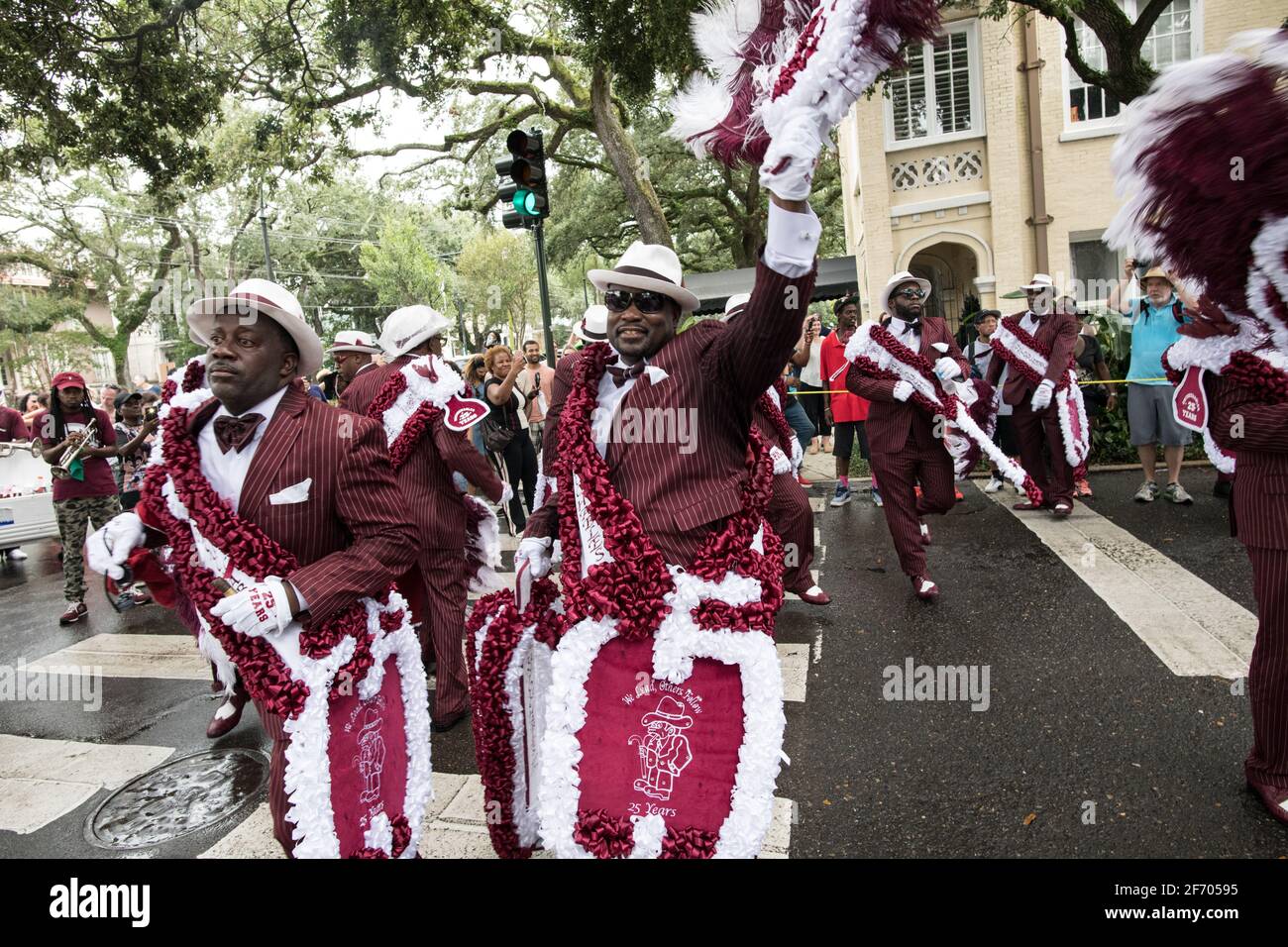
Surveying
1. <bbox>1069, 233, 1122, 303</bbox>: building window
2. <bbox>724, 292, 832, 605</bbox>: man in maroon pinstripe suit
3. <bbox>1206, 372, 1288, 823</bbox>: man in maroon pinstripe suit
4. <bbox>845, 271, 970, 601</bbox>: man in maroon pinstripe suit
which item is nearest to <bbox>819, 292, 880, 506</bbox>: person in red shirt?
<bbox>845, 271, 970, 601</bbox>: man in maroon pinstripe suit

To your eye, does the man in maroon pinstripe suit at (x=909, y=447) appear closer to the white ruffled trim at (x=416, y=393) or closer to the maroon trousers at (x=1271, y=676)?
the maroon trousers at (x=1271, y=676)

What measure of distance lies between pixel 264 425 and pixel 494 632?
975mm

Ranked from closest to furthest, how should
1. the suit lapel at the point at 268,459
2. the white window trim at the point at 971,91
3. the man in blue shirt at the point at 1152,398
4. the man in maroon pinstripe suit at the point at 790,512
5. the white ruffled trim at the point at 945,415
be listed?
the suit lapel at the point at 268,459 < the man in maroon pinstripe suit at the point at 790,512 < the white ruffled trim at the point at 945,415 < the man in blue shirt at the point at 1152,398 < the white window trim at the point at 971,91

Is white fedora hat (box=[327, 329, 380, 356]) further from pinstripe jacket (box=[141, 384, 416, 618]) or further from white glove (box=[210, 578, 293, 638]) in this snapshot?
white glove (box=[210, 578, 293, 638])

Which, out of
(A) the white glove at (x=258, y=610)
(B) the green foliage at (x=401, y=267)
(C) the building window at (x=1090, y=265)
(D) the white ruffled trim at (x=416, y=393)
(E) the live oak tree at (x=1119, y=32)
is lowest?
(A) the white glove at (x=258, y=610)

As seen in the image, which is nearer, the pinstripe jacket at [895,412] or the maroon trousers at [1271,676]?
the maroon trousers at [1271,676]

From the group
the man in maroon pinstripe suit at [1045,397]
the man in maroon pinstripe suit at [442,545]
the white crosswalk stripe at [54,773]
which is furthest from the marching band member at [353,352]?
the man in maroon pinstripe suit at [1045,397]

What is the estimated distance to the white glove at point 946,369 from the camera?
19.0ft

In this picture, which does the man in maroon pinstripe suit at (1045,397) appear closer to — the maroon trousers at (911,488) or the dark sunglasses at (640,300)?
A: the maroon trousers at (911,488)

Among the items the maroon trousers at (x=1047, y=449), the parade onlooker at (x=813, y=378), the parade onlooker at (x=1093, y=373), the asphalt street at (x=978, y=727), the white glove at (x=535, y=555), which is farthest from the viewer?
the parade onlooker at (x=813, y=378)

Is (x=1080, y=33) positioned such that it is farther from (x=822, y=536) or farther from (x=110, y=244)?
(x=110, y=244)

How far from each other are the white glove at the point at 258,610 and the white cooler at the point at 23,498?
945 cm

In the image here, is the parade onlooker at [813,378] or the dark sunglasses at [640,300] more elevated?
the parade onlooker at [813,378]

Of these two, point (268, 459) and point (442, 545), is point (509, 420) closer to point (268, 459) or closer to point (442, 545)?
point (442, 545)
